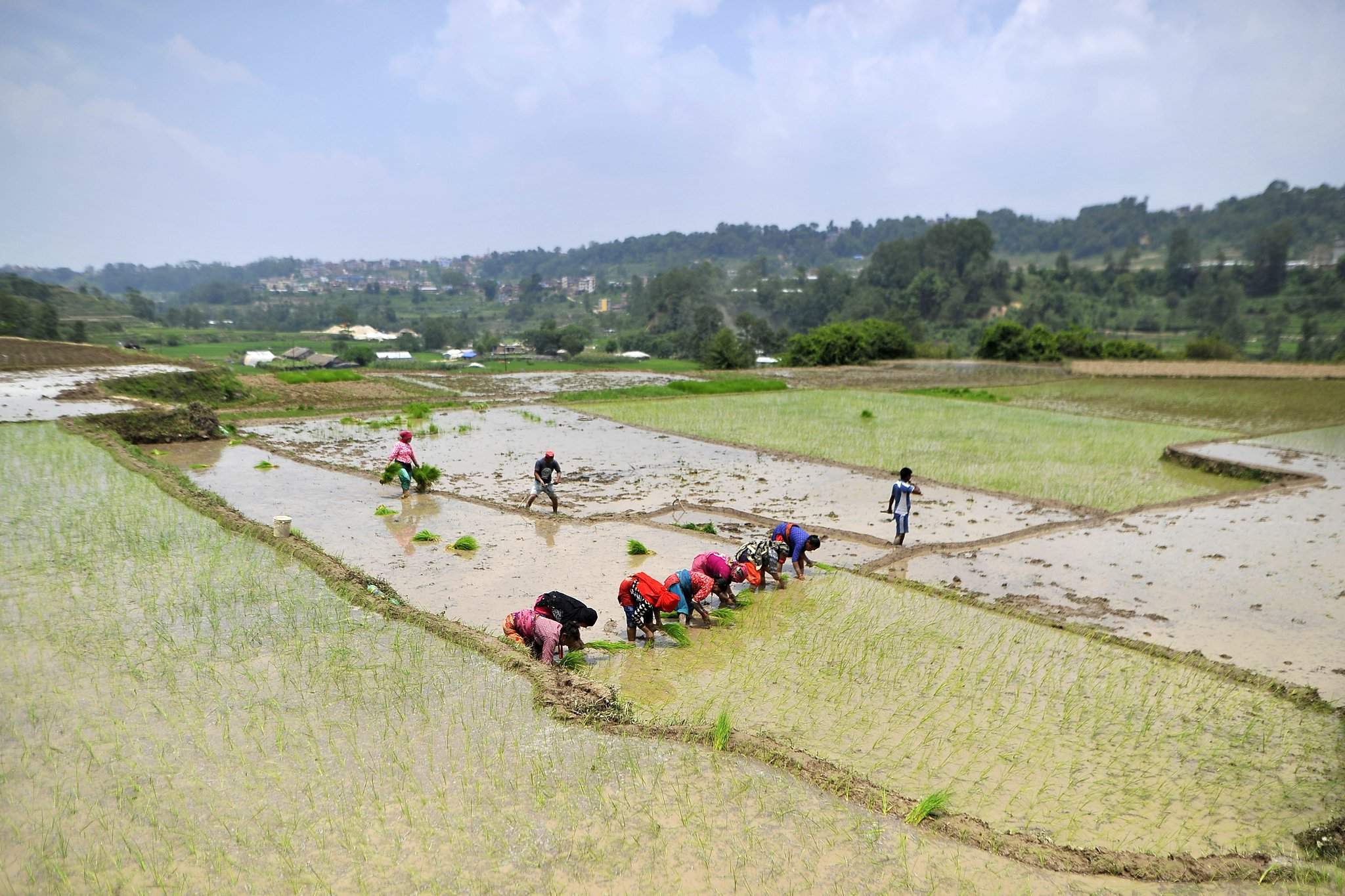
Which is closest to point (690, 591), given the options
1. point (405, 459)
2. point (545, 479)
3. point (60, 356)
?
point (545, 479)

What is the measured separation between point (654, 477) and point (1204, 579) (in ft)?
28.5

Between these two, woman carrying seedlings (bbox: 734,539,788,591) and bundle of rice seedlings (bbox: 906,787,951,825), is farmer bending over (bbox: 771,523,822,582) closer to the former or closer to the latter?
woman carrying seedlings (bbox: 734,539,788,591)

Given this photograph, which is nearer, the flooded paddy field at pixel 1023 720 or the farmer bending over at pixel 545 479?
the flooded paddy field at pixel 1023 720

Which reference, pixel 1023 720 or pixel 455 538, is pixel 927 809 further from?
pixel 455 538

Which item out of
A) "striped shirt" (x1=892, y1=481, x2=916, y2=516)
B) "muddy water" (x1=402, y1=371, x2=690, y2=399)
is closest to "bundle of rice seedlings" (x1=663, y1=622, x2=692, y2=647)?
"striped shirt" (x1=892, y1=481, x2=916, y2=516)

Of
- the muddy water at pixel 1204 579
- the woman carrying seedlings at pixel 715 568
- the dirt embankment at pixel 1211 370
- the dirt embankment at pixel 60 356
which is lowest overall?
the muddy water at pixel 1204 579

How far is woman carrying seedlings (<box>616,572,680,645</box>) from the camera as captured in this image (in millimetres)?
7438

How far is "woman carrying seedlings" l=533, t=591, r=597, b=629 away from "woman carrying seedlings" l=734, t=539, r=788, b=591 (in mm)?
2363

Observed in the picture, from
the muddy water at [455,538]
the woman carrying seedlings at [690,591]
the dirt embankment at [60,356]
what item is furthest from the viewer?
the dirt embankment at [60,356]

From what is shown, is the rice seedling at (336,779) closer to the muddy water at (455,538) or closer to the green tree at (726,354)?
the muddy water at (455,538)

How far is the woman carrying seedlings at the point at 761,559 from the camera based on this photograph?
8891 millimetres

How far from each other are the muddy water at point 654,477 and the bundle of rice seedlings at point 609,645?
16.3ft

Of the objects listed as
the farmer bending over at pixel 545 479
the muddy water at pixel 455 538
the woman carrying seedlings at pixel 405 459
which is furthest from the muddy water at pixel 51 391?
the farmer bending over at pixel 545 479

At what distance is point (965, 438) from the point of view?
19641mm
